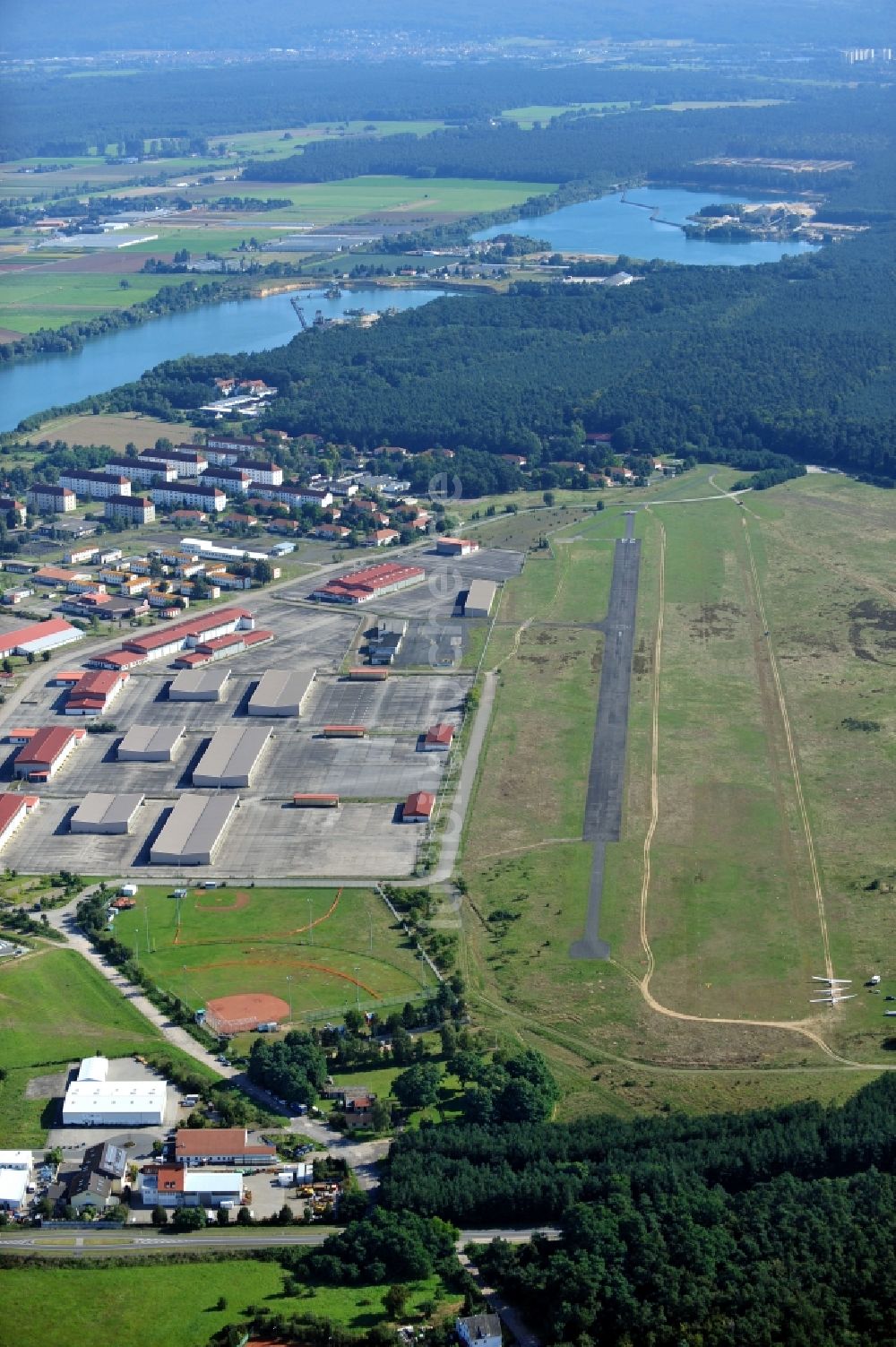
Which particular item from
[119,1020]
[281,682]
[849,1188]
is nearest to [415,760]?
[281,682]

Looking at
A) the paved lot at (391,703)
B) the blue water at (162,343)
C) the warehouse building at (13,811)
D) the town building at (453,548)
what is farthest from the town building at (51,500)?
the warehouse building at (13,811)

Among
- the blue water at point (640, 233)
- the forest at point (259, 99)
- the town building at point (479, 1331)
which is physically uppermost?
the forest at point (259, 99)

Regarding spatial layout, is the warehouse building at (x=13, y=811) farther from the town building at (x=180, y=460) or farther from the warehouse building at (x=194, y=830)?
the town building at (x=180, y=460)

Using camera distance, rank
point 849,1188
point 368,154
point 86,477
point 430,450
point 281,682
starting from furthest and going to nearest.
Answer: point 368,154 → point 430,450 → point 86,477 → point 281,682 → point 849,1188

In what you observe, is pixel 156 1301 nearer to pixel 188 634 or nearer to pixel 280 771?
pixel 280 771

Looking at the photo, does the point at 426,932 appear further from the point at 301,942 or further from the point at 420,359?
the point at 420,359

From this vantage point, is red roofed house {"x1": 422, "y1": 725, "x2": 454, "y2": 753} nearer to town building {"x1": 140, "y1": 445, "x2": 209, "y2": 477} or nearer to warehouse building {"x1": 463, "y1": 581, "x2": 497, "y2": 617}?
warehouse building {"x1": 463, "y1": 581, "x2": 497, "y2": 617}
